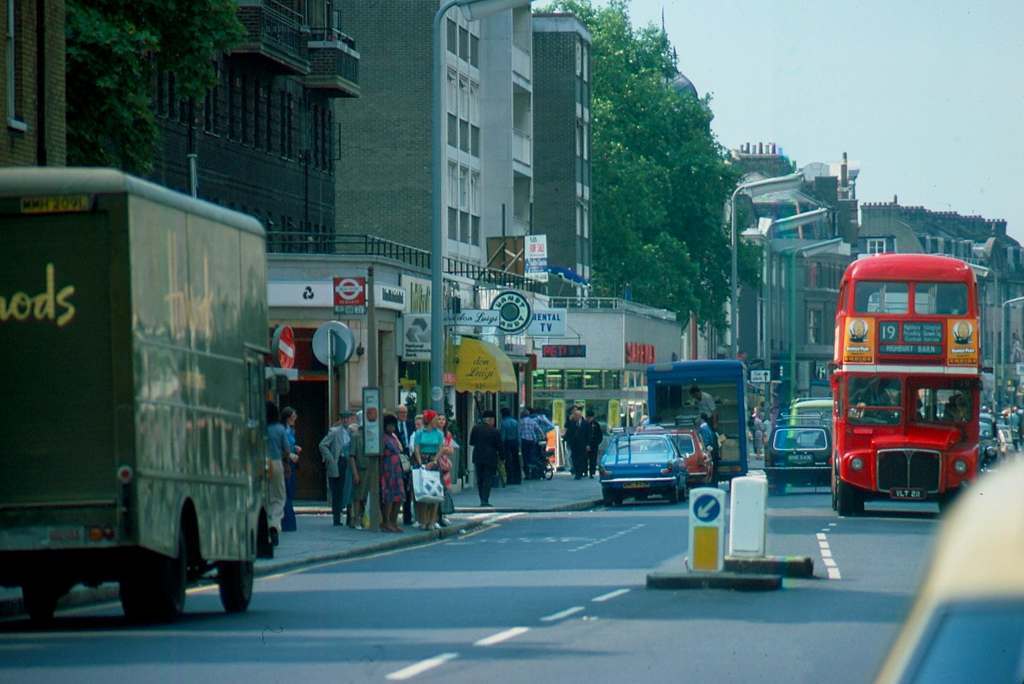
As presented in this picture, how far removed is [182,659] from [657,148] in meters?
87.3

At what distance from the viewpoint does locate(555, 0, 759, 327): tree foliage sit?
325ft

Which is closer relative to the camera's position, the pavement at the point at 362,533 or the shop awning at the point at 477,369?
the pavement at the point at 362,533

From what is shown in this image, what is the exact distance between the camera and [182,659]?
14750 millimetres

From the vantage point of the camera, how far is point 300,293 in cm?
4700

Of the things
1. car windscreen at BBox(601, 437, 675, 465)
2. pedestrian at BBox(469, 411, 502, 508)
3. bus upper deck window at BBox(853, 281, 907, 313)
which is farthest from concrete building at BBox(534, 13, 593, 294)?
bus upper deck window at BBox(853, 281, 907, 313)

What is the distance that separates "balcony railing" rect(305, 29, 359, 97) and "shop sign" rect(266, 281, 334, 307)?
1232cm

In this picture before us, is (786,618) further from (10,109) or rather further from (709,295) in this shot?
(709,295)

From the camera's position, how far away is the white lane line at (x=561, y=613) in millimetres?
18969

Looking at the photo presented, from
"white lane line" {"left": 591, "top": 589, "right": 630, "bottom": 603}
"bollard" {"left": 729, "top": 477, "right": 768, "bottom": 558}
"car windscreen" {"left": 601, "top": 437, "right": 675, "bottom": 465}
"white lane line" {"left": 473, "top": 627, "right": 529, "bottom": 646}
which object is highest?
"car windscreen" {"left": 601, "top": 437, "right": 675, "bottom": 465}

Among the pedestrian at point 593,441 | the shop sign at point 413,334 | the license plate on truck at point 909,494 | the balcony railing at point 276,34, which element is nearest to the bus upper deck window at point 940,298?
the license plate on truck at point 909,494

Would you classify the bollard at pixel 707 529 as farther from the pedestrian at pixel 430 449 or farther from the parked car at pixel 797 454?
the parked car at pixel 797 454

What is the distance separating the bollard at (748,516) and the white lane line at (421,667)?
8188 mm

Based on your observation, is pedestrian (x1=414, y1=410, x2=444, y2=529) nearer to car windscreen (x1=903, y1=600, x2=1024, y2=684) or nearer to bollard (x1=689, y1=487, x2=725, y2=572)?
bollard (x1=689, y1=487, x2=725, y2=572)

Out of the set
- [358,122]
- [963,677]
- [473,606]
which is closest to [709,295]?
[358,122]
